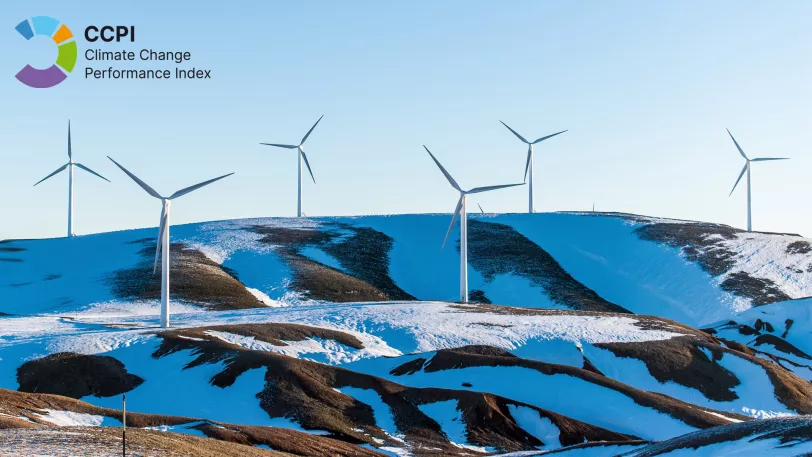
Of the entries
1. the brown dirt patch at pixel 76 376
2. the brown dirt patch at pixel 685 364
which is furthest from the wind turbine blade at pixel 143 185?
the brown dirt patch at pixel 685 364

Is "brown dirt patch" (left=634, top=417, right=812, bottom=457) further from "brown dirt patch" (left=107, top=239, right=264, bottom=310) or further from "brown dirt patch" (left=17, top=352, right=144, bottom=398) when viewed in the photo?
"brown dirt patch" (left=107, top=239, right=264, bottom=310)

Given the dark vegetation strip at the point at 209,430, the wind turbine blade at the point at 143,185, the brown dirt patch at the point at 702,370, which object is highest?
the wind turbine blade at the point at 143,185

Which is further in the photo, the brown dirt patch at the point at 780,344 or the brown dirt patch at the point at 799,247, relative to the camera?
the brown dirt patch at the point at 799,247

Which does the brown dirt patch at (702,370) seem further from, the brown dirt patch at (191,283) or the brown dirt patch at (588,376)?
the brown dirt patch at (191,283)

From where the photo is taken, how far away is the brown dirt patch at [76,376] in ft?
216

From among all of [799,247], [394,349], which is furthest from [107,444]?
[799,247]

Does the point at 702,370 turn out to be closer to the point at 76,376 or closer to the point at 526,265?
the point at 76,376

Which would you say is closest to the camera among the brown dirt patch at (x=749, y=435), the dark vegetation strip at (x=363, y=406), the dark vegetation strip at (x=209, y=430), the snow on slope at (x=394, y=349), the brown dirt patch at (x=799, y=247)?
the brown dirt patch at (x=749, y=435)

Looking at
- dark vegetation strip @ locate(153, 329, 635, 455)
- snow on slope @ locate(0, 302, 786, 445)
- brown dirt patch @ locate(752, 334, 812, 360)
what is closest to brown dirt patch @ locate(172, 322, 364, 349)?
snow on slope @ locate(0, 302, 786, 445)

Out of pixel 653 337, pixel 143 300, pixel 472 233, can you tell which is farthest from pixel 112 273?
pixel 653 337

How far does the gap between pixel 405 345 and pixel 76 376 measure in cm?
2739

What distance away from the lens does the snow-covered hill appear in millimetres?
60625

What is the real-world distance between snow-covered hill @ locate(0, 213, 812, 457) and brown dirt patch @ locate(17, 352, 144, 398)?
15 cm

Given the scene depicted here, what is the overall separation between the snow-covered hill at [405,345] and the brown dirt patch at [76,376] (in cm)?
15
